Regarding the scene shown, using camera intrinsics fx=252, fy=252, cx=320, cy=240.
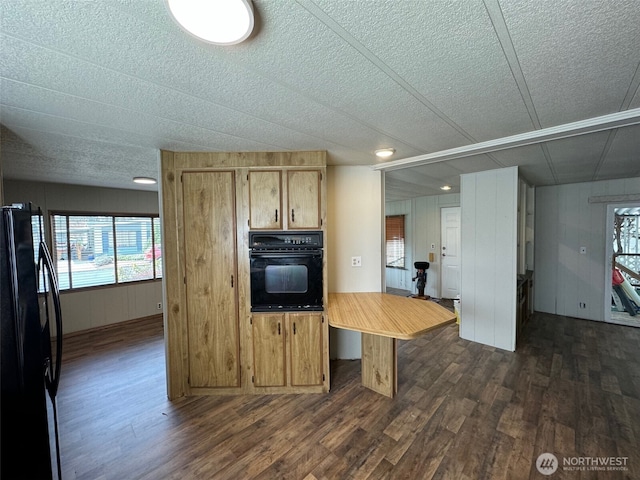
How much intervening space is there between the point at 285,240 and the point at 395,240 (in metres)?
4.95

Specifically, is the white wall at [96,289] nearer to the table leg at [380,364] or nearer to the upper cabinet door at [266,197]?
the upper cabinet door at [266,197]

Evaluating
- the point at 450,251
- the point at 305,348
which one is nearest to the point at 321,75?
the point at 305,348

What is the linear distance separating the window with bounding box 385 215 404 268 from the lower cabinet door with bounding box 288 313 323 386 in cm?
460

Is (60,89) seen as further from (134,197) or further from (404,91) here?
(134,197)

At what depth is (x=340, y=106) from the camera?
62.1 inches

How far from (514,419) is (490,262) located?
185 cm

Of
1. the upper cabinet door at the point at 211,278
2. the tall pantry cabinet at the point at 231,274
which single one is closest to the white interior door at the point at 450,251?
the tall pantry cabinet at the point at 231,274

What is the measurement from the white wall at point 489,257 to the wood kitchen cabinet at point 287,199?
94.9 inches

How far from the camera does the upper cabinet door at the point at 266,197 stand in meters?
2.36

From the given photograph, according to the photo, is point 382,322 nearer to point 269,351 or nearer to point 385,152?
point 269,351

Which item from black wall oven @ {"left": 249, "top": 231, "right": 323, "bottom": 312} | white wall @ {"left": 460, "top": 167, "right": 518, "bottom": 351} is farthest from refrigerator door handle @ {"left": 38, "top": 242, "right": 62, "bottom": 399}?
white wall @ {"left": 460, "top": 167, "right": 518, "bottom": 351}

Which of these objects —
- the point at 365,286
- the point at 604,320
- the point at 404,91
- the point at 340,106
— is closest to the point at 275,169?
the point at 340,106

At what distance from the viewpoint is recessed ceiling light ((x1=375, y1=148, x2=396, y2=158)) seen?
243 cm

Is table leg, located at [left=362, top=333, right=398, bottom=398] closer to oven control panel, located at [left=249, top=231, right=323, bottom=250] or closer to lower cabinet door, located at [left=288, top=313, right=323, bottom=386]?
lower cabinet door, located at [left=288, top=313, right=323, bottom=386]
